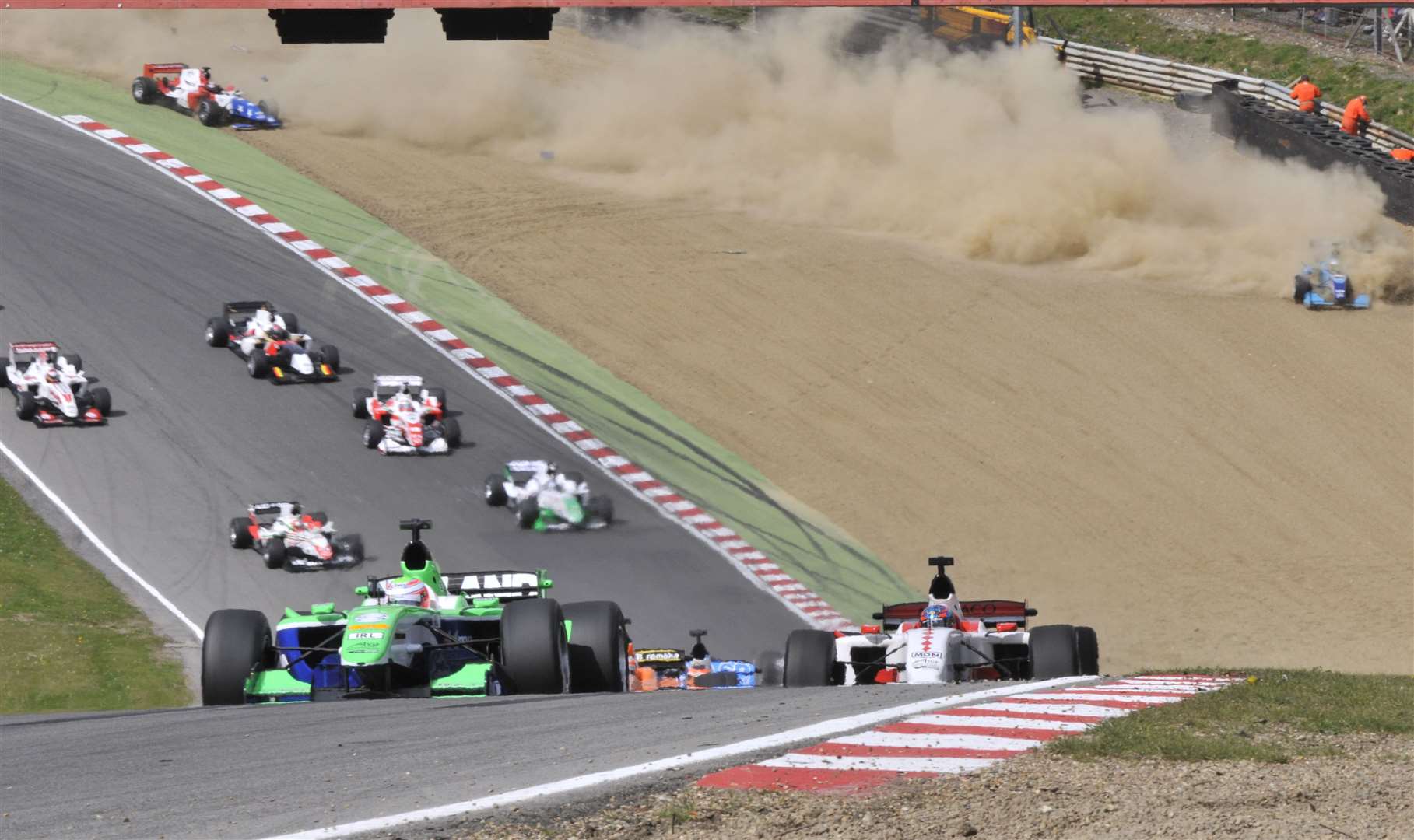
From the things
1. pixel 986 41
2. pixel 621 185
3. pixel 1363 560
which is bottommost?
pixel 1363 560

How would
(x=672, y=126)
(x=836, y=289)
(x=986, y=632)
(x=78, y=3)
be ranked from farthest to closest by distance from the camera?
1. (x=672, y=126)
2. (x=836, y=289)
3. (x=986, y=632)
4. (x=78, y=3)

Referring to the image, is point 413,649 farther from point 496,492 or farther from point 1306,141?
point 1306,141

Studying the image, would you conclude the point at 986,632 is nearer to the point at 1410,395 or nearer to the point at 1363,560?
the point at 1363,560

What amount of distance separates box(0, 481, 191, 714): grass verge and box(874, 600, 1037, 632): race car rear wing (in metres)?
7.27

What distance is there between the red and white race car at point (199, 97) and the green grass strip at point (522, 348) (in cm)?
31

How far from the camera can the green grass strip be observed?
80.2ft

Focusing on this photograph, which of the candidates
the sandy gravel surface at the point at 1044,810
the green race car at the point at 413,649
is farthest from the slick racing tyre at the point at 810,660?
the sandy gravel surface at the point at 1044,810

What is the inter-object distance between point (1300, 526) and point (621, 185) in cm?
1769

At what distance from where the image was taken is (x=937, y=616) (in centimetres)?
1711

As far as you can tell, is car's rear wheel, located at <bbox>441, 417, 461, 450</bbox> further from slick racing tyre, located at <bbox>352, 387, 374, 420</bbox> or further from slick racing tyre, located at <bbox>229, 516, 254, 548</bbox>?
slick racing tyre, located at <bbox>229, 516, 254, 548</bbox>

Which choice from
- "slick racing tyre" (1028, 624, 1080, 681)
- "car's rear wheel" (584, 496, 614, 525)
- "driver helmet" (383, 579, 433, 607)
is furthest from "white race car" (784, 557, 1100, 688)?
"car's rear wheel" (584, 496, 614, 525)

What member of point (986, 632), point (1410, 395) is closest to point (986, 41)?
point (1410, 395)

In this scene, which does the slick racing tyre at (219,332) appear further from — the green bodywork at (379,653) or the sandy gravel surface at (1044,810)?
the sandy gravel surface at (1044,810)

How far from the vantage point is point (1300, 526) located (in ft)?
81.8
